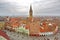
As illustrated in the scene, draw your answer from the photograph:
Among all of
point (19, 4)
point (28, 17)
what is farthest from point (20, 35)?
point (19, 4)

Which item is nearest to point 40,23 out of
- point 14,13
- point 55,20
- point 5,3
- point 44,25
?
point 44,25

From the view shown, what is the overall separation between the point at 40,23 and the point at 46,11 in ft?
1.21

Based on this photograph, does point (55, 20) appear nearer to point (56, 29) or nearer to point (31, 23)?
point (56, 29)

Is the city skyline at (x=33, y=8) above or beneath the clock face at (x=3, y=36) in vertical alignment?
above

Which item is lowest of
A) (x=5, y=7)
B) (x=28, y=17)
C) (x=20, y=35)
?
(x=20, y=35)

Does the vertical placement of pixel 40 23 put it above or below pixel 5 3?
below

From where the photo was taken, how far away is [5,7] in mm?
4828

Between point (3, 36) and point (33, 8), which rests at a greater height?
point (33, 8)

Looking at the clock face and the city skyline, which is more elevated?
the city skyline

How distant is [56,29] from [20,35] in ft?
3.23

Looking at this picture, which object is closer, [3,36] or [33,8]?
[3,36]

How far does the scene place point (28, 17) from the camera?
485 cm

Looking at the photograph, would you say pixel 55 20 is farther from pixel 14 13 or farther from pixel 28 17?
pixel 14 13

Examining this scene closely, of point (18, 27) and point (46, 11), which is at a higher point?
point (46, 11)
